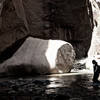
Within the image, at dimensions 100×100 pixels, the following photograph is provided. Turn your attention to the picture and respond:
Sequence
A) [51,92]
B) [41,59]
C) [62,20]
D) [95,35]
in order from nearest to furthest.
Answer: [51,92] → [41,59] → [95,35] → [62,20]

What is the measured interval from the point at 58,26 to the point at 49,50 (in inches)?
296

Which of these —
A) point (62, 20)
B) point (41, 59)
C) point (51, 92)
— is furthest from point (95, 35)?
point (51, 92)

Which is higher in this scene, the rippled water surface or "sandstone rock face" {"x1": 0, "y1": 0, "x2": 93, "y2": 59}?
"sandstone rock face" {"x1": 0, "y1": 0, "x2": 93, "y2": 59}

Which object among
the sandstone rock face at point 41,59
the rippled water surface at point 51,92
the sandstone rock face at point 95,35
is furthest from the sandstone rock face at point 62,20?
the rippled water surface at point 51,92

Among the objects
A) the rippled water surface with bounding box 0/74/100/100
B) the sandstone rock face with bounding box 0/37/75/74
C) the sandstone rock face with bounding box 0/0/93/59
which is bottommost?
the rippled water surface with bounding box 0/74/100/100

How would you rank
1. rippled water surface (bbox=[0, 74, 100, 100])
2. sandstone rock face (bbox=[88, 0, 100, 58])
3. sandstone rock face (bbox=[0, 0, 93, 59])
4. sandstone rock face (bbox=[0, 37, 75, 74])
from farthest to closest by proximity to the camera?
sandstone rock face (bbox=[88, 0, 100, 58])
sandstone rock face (bbox=[0, 0, 93, 59])
sandstone rock face (bbox=[0, 37, 75, 74])
rippled water surface (bbox=[0, 74, 100, 100])

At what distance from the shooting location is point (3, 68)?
1194 centimetres

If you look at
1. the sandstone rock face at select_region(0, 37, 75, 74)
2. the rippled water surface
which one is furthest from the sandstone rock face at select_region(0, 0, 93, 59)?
the rippled water surface

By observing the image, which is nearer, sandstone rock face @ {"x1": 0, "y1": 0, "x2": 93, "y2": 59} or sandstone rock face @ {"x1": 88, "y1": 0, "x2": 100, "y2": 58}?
sandstone rock face @ {"x1": 0, "y1": 0, "x2": 93, "y2": 59}

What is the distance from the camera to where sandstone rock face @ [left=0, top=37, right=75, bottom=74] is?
38.4 ft

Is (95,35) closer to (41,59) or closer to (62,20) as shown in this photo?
(62,20)

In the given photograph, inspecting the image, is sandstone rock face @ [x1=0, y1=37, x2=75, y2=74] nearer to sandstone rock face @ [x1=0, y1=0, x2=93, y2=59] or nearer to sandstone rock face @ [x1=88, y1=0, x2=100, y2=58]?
sandstone rock face @ [x1=0, y1=0, x2=93, y2=59]

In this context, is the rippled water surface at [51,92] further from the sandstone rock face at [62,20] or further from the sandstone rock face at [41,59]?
the sandstone rock face at [62,20]

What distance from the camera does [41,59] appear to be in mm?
11844
